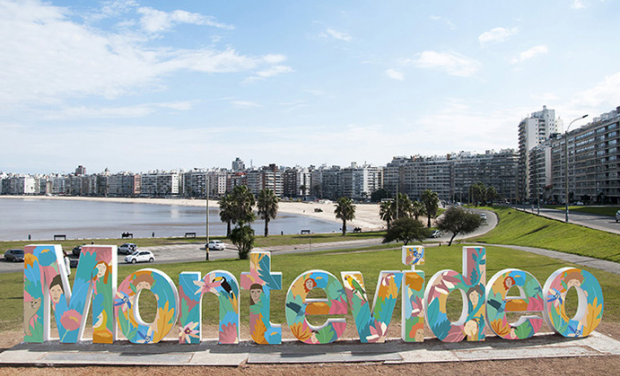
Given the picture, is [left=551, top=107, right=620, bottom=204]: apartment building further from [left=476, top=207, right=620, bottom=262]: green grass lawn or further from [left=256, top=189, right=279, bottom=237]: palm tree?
[left=256, top=189, right=279, bottom=237]: palm tree

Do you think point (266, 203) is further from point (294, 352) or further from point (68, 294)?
point (294, 352)

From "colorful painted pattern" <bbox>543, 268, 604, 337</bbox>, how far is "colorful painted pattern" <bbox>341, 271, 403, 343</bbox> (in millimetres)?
4241

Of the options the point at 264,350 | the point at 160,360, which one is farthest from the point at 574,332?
the point at 160,360

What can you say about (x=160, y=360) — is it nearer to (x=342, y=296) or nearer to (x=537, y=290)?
(x=342, y=296)

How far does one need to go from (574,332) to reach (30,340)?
1415 cm

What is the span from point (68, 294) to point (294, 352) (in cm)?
593

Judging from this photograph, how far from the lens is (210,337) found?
37.6ft

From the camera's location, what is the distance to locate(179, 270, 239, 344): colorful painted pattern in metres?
10.6

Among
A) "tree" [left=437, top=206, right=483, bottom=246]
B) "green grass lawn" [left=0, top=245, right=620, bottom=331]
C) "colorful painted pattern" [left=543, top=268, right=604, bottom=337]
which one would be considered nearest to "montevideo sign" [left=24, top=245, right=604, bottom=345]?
"colorful painted pattern" [left=543, top=268, right=604, bottom=337]

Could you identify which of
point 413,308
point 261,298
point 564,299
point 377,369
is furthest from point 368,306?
point 564,299

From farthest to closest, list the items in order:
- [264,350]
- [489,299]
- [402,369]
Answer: [489,299] → [264,350] → [402,369]

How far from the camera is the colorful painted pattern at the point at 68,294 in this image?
10.6 metres

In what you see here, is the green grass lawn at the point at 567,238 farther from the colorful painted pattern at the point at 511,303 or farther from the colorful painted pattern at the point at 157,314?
the colorful painted pattern at the point at 157,314

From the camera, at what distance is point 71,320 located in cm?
1060
